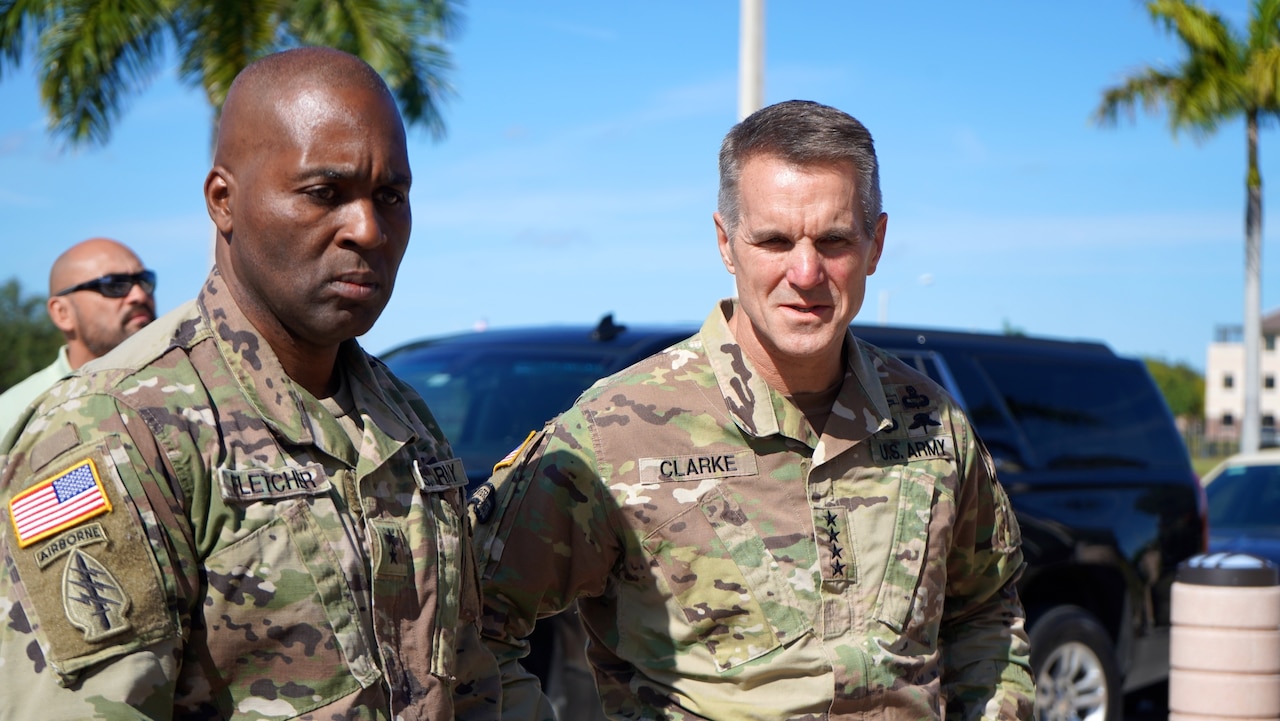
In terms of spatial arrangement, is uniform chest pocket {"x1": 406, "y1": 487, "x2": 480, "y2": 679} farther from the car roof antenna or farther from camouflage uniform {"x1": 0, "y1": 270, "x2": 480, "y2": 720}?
the car roof antenna

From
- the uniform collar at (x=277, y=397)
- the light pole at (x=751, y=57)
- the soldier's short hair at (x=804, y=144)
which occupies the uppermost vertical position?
the light pole at (x=751, y=57)

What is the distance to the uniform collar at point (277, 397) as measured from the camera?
173 cm

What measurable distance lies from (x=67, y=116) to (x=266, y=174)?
39.0ft

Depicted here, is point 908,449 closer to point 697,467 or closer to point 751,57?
point 697,467

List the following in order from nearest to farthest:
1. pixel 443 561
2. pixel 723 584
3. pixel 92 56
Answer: pixel 443 561 < pixel 723 584 < pixel 92 56

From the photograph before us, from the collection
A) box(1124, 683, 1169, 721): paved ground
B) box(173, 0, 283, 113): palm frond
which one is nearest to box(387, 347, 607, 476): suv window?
box(1124, 683, 1169, 721): paved ground

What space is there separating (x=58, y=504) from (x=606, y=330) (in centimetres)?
375

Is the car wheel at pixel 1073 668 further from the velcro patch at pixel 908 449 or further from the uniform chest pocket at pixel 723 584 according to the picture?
the uniform chest pocket at pixel 723 584

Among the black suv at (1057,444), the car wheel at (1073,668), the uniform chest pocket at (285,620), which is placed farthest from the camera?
the car wheel at (1073,668)

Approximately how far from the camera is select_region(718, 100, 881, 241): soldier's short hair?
2.44 metres

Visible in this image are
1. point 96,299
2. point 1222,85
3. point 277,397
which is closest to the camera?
point 277,397

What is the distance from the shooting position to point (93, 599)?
1.46 metres

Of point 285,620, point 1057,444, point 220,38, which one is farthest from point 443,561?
point 220,38

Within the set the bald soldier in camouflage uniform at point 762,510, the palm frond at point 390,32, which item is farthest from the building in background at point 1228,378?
the bald soldier in camouflage uniform at point 762,510
